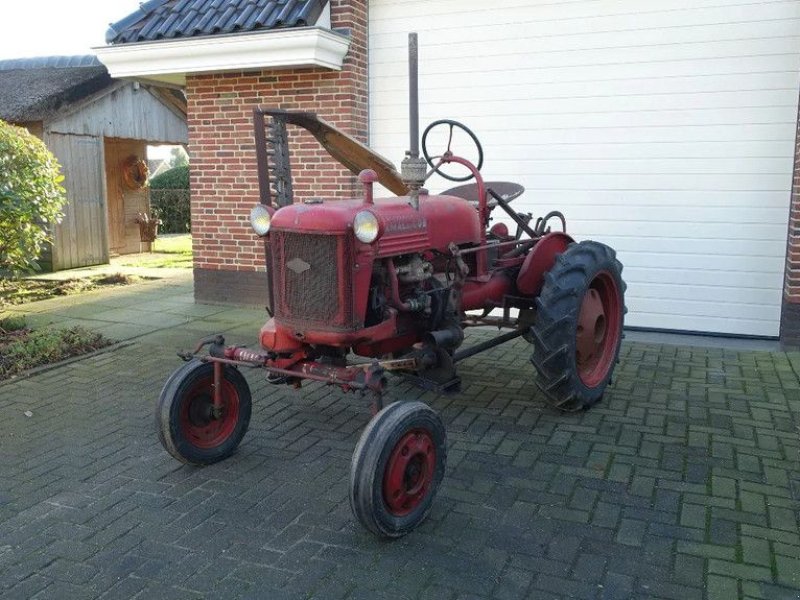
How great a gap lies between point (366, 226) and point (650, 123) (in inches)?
162

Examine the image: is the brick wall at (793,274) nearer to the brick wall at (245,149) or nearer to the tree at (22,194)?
the brick wall at (245,149)

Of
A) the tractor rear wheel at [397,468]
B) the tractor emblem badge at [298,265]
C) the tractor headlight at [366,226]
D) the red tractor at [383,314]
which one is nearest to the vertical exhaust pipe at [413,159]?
the red tractor at [383,314]

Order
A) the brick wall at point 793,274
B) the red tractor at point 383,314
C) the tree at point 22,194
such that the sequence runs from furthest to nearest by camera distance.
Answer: the tree at point 22,194 < the brick wall at point 793,274 < the red tractor at point 383,314

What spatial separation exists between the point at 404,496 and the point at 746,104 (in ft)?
16.0

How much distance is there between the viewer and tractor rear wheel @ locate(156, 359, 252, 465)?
368 centimetres

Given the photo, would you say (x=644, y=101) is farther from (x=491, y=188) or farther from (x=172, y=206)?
(x=172, y=206)

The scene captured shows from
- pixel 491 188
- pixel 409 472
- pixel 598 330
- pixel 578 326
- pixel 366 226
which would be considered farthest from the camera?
pixel 491 188

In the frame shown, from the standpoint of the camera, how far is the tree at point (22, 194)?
23.5ft

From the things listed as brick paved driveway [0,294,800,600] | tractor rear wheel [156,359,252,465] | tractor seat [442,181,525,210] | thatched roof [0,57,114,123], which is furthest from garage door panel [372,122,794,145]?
thatched roof [0,57,114,123]

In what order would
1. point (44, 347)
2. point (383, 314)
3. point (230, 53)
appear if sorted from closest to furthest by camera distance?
point (383, 314), point (44, 347), point (230, 53)

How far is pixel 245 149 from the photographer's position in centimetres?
775

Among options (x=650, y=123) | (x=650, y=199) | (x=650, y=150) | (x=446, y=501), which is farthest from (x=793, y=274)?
(x=446, y=501)

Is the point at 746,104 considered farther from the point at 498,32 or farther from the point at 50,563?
the point at 50,563

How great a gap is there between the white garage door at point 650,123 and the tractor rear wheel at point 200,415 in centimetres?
407
